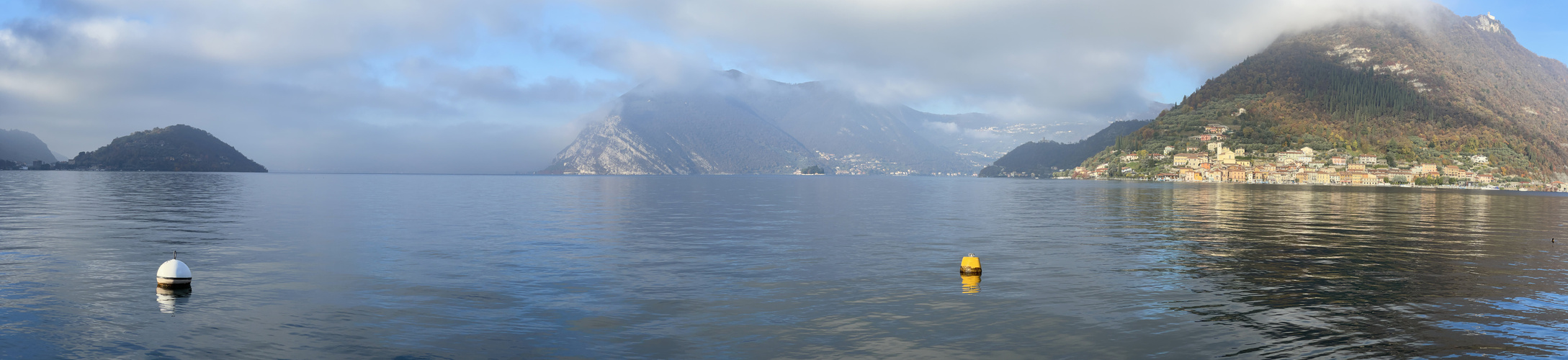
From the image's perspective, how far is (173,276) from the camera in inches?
873

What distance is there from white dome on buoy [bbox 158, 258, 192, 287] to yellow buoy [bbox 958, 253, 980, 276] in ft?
78.7

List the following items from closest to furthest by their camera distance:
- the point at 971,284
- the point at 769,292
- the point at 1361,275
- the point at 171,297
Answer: the point at 171,297, the point at 769,292, the point at 971,284, the point at 1361,275

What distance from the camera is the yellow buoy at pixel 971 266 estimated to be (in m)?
26.0

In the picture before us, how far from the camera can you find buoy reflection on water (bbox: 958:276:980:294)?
23.0m

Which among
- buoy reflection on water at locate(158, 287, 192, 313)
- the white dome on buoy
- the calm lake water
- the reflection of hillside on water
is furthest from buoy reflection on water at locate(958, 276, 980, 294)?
the white dome on buoy

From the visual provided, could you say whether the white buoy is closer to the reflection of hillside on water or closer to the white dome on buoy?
the white dome on buoy

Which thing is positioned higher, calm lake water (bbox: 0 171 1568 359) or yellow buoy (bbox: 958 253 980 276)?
yellow buoy (bbox: 958 253 980 276)

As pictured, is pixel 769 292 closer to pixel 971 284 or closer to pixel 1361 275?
pixel 971 284

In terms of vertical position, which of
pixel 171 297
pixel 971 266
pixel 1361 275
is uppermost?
pixel 971 266

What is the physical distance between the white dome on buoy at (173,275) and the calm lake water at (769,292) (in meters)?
0.40

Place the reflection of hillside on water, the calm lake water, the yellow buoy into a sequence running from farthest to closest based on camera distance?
the yellow buoy → the reflection of hillside on water → the calm lake water

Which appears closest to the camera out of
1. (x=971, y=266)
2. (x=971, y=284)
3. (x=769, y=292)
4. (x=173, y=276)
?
(x=173, y=276)

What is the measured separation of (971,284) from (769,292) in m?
6.76

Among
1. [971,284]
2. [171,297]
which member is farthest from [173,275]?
[971,284]
